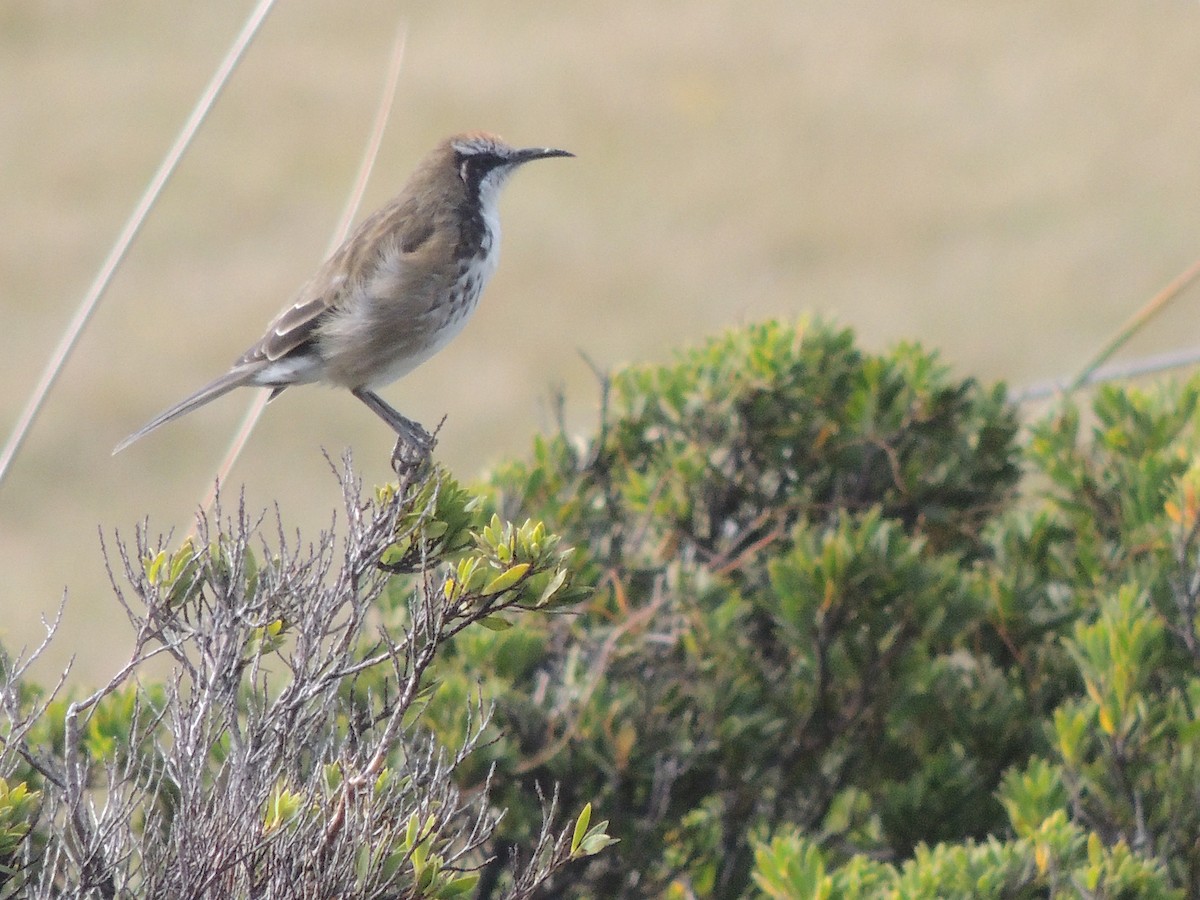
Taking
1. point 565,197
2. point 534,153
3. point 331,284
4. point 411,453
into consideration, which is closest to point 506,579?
point 411,453

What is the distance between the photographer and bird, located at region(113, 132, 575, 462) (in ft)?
12.9

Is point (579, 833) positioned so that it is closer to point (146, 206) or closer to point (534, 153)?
point (146, 206)

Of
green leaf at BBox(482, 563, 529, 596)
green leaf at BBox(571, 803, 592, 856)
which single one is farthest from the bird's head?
green leaf at BBox(571, 803, 592, 856)

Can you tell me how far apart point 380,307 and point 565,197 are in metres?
9.88

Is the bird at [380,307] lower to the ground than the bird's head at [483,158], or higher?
lower

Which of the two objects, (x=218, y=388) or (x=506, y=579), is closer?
→ (x=506, y=579)

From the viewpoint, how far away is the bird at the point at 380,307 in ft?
12.9

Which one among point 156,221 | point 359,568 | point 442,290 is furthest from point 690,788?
point 156,221

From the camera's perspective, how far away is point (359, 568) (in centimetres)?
225

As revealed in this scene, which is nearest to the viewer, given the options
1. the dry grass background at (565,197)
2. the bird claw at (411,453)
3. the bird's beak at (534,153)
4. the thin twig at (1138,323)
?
the bird claw at (411,453)

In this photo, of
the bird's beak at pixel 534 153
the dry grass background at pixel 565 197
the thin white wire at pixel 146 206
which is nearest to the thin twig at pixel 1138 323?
the bird's beak at pixel 534 153

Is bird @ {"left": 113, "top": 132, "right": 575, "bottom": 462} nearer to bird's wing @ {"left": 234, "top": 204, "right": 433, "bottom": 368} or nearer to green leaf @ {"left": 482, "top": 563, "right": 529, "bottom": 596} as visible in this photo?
bird's wing @ {"left": 234, "top": 204, "right": 433, "bottom": 368}

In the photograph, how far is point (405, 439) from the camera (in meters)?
3.15

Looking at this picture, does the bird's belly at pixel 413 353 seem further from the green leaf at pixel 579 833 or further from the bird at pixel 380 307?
the green leaf at pixel 579 833
